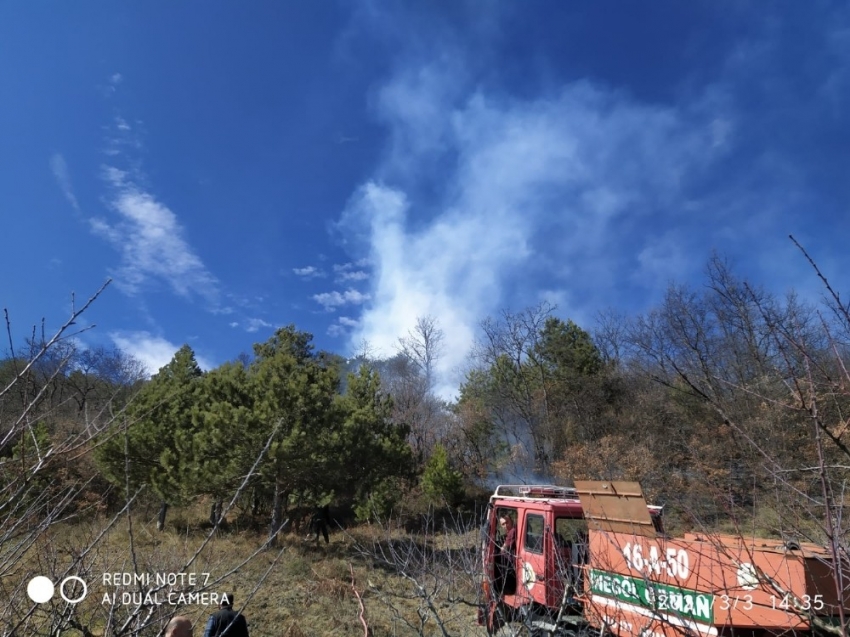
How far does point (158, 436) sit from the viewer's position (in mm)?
17203

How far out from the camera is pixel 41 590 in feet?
7.83

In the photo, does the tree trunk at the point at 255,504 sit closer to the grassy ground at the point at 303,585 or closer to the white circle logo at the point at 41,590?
the grassy ground at the point at 303,585

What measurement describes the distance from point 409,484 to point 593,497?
57.7 feet

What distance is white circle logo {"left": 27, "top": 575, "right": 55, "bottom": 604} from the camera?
2.28 meters

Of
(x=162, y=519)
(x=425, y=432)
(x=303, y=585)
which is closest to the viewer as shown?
(x=303, y=585)

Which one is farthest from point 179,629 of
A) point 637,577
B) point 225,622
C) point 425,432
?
point 425,432

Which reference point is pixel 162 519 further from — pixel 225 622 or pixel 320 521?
pixel 225 622

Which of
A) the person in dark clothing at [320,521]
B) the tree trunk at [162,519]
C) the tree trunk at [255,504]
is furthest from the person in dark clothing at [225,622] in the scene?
the tree trunk at [162,519]

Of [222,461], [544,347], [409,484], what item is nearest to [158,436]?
[222,461]

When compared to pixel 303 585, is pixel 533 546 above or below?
above

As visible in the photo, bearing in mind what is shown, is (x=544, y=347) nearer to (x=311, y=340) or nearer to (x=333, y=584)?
(x=311, y=340)

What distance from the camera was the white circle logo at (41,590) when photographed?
7.49 feet

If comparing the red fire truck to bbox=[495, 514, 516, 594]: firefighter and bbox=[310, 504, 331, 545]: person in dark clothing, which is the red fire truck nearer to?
bbox=[495, 514, 516, 594]: firefighter

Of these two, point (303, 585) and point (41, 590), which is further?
point (303, 585)
